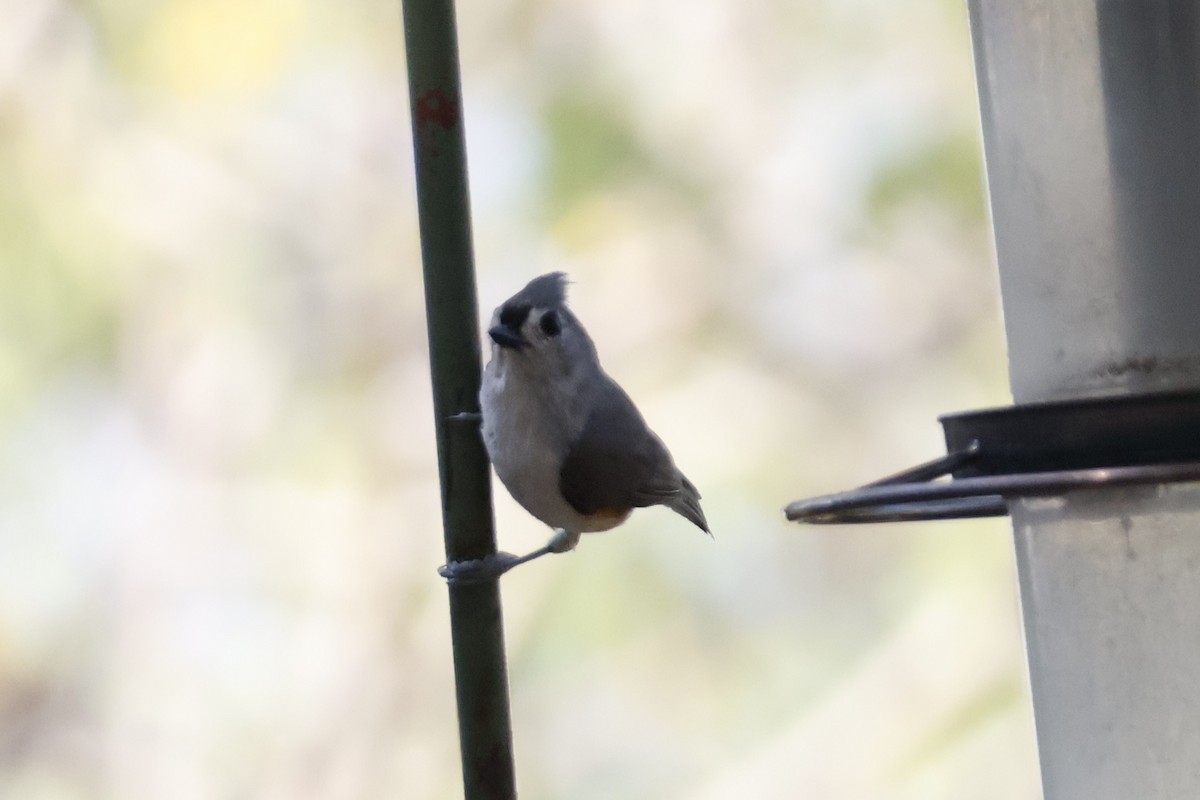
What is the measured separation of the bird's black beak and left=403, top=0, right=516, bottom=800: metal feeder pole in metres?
0.09

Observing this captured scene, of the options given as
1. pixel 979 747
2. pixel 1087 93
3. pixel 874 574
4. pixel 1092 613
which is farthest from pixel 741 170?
pixel 1092 613

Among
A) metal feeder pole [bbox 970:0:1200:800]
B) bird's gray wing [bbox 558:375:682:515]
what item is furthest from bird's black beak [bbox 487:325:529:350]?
metal feeder pole [bbox 970:0:1200:800]

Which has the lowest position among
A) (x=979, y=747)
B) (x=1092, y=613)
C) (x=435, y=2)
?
(x=979, y=747)

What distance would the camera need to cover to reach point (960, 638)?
1.75m

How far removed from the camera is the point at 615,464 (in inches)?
50.0

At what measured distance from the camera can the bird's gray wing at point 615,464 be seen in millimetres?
1240

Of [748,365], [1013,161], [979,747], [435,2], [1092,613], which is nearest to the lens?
[1092,613]

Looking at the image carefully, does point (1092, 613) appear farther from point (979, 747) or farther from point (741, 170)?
point (741, 170)

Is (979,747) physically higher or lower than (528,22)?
lower

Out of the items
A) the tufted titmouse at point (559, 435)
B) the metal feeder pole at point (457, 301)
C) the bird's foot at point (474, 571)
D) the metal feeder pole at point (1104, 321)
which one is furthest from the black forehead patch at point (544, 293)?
the metal feeder pole at point (1104, 321)

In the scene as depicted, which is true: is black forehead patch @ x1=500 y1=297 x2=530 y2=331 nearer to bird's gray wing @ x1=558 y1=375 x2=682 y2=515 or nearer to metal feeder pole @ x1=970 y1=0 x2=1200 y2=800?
bird's gray wing @ x1=558 y1=375 x2=682 y2=515

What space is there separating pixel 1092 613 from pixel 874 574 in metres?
1.09

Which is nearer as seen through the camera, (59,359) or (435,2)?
(435,2)

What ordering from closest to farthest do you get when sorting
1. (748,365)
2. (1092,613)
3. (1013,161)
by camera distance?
1. (1092,613)
2. (1013,161)
3. (748,365)
